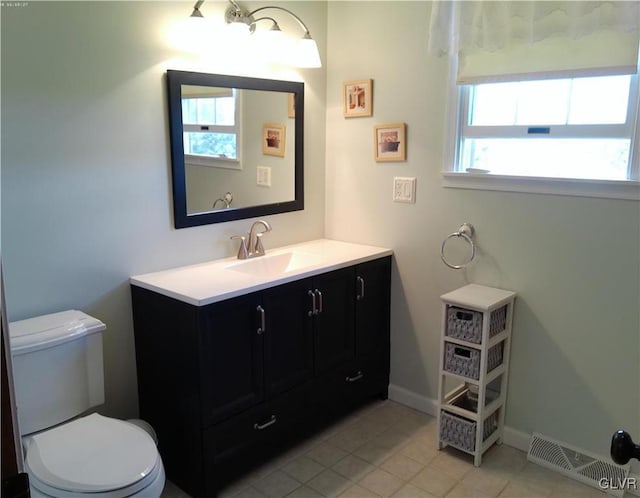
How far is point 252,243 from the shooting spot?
2762 millimetres

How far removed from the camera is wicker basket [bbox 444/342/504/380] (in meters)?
2.44

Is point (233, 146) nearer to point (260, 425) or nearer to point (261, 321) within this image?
point (261, 321)

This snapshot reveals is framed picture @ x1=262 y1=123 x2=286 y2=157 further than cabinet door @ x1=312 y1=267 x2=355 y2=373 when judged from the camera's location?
Yes

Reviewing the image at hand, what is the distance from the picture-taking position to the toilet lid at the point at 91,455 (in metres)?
1.64

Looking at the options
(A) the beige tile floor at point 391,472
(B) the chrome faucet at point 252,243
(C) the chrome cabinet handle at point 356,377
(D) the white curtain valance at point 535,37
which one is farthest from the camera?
(C) the chrome cabinet handle at point 356,377

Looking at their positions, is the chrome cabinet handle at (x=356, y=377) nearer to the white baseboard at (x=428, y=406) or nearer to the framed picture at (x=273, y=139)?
the white baseboard at (x=428, y=406)

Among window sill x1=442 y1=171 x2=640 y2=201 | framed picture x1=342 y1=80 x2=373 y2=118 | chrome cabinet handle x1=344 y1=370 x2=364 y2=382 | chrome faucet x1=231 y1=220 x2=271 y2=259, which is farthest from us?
framed picture x1=342 y1=80 x2=373 y2=118

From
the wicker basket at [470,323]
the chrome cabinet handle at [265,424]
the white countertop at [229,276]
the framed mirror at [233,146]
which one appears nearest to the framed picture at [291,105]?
the framed mirror at [233,146]

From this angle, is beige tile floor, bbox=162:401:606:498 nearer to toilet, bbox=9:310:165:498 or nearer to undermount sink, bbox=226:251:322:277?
toilet, bbox=9:310:165:498

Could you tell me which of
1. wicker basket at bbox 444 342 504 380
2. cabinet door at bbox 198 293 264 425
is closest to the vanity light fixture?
cabinet door at bbox 198 293 264 425

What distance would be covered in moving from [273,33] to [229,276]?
1.20 meters

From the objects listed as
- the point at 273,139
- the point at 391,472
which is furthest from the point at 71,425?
the point at 273,139

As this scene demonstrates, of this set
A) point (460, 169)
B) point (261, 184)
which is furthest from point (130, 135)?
point (460, 169)

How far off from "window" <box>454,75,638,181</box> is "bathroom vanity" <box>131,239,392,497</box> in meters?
0.83
